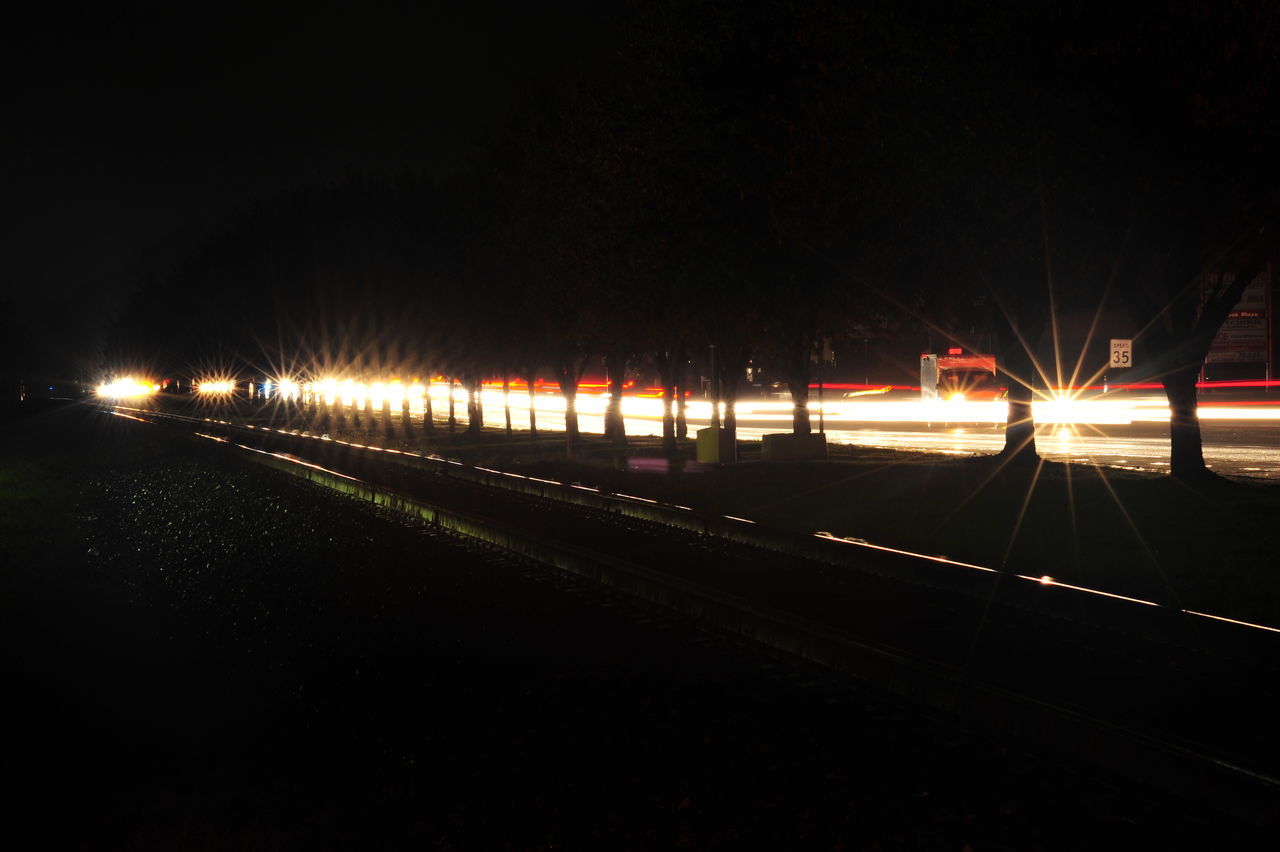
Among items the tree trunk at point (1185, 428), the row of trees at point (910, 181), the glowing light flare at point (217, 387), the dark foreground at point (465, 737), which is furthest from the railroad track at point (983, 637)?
the glowing light flare at point (217, 387)

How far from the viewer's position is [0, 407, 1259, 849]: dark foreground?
236 inches

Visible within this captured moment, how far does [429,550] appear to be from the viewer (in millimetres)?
16688

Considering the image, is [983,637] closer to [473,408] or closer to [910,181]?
[910,181]

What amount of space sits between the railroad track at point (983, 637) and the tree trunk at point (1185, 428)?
27.3ft

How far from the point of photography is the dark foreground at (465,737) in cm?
599

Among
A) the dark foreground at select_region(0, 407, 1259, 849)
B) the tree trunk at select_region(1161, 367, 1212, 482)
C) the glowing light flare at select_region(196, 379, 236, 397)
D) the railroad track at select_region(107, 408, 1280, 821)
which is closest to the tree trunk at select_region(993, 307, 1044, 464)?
the tree trunk at select_region(1161, 367, 1212, 482)

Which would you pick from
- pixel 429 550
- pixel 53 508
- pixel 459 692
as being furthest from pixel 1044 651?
pixel 53 508

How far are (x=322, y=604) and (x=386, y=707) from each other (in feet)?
14.3

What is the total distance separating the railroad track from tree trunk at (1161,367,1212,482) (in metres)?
8.32

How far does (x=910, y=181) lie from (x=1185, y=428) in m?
6.12

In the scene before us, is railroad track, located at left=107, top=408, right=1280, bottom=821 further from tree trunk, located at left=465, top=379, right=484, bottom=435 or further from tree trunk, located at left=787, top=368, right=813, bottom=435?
tree trunk, located at left=465, top=379, right=484, bottom=435

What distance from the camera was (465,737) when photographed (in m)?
7.51

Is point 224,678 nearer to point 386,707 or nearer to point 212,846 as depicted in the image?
point 386,707

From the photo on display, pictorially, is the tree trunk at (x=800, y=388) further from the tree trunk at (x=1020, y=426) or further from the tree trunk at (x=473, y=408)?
the tree trunk at (x=473, y=408)
